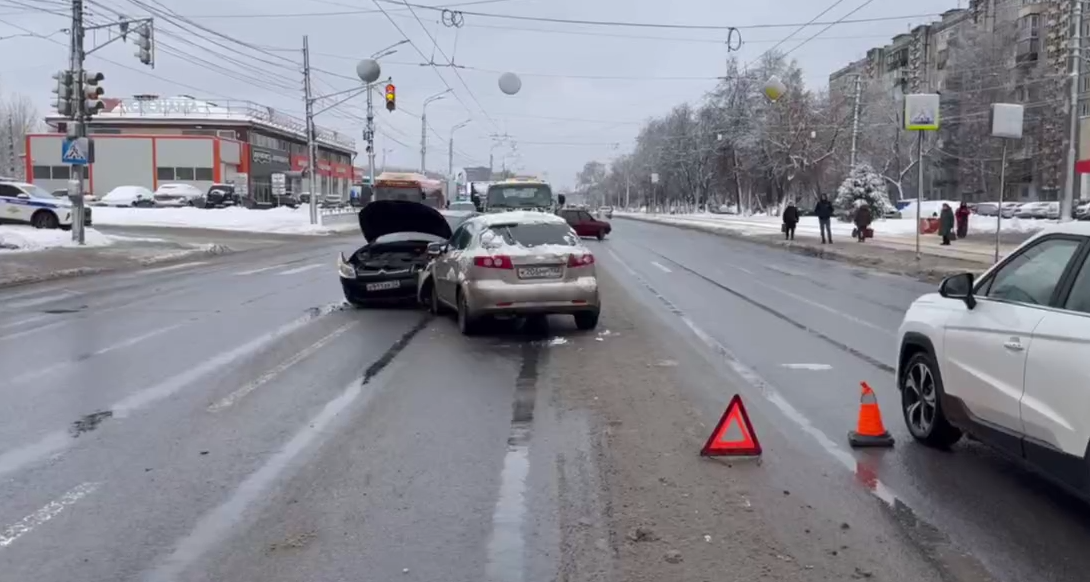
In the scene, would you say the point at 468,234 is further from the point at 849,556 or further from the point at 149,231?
the point at 149,231

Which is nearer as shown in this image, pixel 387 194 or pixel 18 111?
pixel 387 194

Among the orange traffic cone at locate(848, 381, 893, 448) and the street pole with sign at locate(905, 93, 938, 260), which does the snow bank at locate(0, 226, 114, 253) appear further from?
the orange traffic cone at locate(848, 381, 893, 448)

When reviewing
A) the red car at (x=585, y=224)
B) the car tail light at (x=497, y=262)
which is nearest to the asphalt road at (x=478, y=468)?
the car tail light at (x=497, y=262)

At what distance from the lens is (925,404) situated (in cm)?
698

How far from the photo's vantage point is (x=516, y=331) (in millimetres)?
13133

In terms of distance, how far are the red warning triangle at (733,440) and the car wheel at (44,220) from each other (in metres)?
33.1

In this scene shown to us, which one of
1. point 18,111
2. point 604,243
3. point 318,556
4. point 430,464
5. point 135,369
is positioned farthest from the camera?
point 18,111

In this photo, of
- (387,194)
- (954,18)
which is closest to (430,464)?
(387,194)

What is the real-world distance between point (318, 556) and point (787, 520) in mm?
2414

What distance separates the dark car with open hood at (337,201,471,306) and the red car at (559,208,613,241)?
2623 cm

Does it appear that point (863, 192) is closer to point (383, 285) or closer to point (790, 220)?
point (790, 220)

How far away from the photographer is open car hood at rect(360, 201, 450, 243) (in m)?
16.5

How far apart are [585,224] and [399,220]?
26.8m

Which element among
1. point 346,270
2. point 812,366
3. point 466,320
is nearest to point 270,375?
point 466,320
